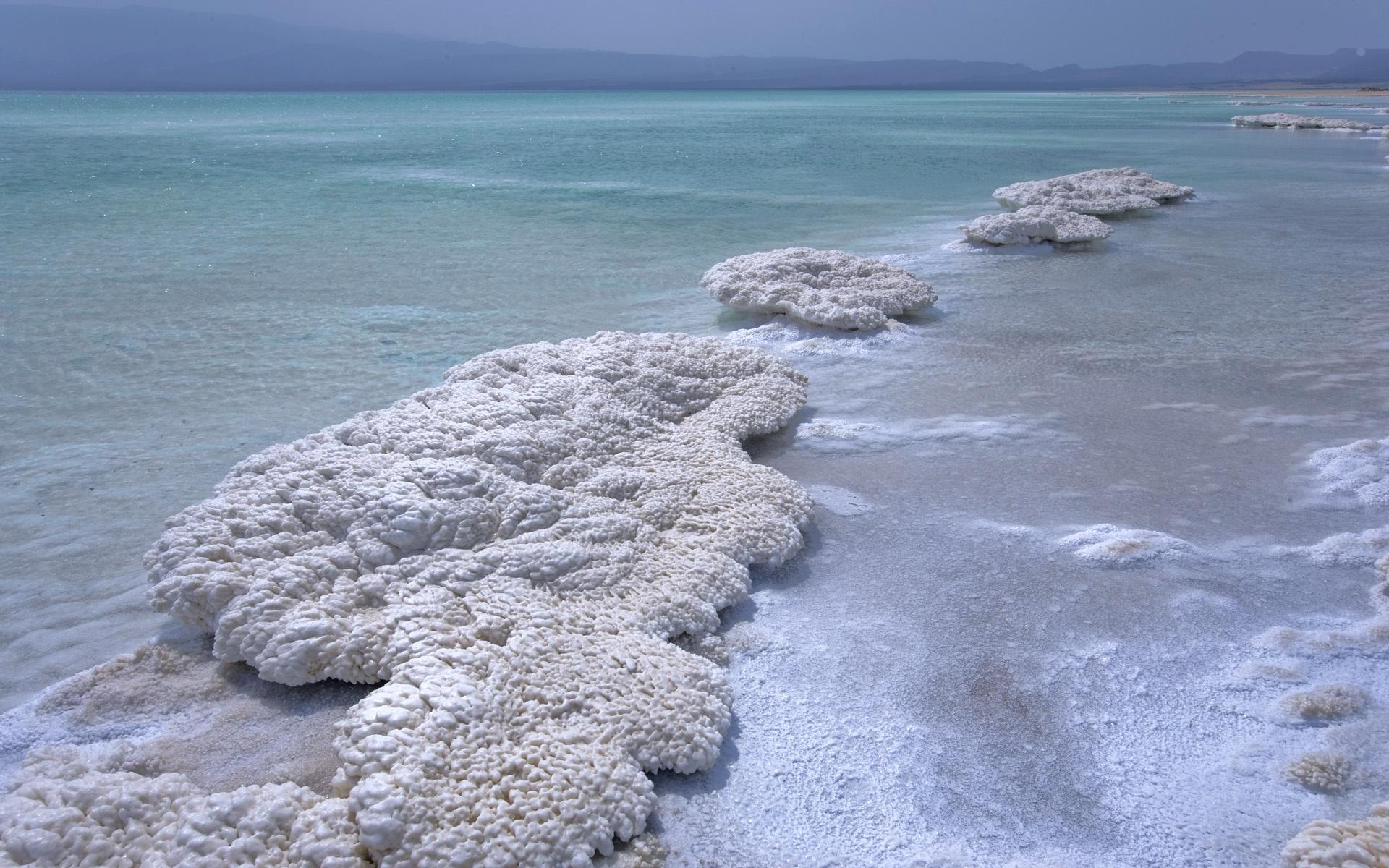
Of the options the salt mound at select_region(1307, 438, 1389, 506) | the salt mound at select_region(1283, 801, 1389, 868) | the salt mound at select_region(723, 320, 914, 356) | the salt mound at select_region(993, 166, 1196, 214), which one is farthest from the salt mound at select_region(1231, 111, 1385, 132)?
the salt mound at select_region(1283, 801, 1389, 868)

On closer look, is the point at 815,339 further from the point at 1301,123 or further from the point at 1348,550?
the point at 1301,123

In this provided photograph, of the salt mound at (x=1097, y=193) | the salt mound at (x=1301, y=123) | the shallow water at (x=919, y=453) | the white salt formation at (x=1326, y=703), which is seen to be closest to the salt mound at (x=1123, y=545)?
the shallow water at (x=919, y=453)

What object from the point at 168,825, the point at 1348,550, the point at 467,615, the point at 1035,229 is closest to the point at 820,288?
the point at 1035,229

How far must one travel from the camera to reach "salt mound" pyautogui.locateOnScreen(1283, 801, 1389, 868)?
4.97 feet

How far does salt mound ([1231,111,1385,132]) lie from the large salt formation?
24.8 metres

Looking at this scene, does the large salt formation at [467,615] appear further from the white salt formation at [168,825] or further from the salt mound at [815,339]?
the salt mound at [815,339]

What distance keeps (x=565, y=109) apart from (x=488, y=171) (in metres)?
34.4

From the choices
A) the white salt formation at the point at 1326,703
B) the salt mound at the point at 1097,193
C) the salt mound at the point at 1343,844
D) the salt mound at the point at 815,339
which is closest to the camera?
the salt mound at the point at 1343,844

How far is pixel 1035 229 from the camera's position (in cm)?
734

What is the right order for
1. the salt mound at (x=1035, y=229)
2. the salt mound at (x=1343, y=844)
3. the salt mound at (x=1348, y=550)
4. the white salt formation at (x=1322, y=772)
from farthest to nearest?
1. the salt mound at (x=1035, y=229)
2. the salt mound at (x=1348, y=550)
3. the white salt formation at (x=1322, y=772)
4. the salt mound at (x=1343, y=844)

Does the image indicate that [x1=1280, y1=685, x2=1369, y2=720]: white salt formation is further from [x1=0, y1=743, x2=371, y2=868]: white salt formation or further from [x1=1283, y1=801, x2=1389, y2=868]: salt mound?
[x1=0, y1=743, x2=371, y2=868]: white salt formation

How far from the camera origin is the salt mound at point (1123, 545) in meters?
2.62

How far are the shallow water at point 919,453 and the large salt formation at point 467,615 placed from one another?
0.19 m

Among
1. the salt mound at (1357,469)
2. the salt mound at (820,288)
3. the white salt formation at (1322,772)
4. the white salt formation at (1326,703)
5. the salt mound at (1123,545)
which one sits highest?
the salt mound at (820,288)
